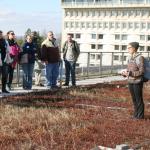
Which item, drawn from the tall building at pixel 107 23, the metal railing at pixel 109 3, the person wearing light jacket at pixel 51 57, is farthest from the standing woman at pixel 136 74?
the metal railing at pixel 109 3

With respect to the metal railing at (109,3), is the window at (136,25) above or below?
below

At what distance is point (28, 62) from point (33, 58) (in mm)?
250

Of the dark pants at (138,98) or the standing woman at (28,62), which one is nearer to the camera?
the dark pants at (138,98)

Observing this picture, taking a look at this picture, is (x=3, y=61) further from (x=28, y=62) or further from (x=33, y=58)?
(x=33, y=58)

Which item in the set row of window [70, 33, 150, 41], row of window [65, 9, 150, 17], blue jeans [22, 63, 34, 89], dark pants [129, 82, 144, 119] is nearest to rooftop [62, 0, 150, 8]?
row of window [65, 9, 150, 17]

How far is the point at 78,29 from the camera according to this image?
144625 mm

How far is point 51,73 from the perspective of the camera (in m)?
22.0

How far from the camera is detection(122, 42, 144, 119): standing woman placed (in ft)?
45.1

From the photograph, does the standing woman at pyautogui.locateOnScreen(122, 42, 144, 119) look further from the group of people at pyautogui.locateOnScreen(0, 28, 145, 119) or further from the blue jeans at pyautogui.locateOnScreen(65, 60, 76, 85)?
the blue jeans at pyautogui.locateOnScreen(65, 60, 76, 85)

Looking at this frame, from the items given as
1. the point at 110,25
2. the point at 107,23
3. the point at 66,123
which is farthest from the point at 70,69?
the point at 107,23

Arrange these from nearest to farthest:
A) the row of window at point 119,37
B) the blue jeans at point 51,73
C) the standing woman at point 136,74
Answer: the standing woman at point 136,74, the blue jeans at point 51,73, the row of window at point 119,37

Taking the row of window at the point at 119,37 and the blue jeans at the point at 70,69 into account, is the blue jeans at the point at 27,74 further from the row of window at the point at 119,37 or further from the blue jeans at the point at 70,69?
the row of window at the point at 119,37

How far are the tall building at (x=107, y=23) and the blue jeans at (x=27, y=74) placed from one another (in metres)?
108

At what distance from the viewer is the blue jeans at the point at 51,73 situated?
864 inches
